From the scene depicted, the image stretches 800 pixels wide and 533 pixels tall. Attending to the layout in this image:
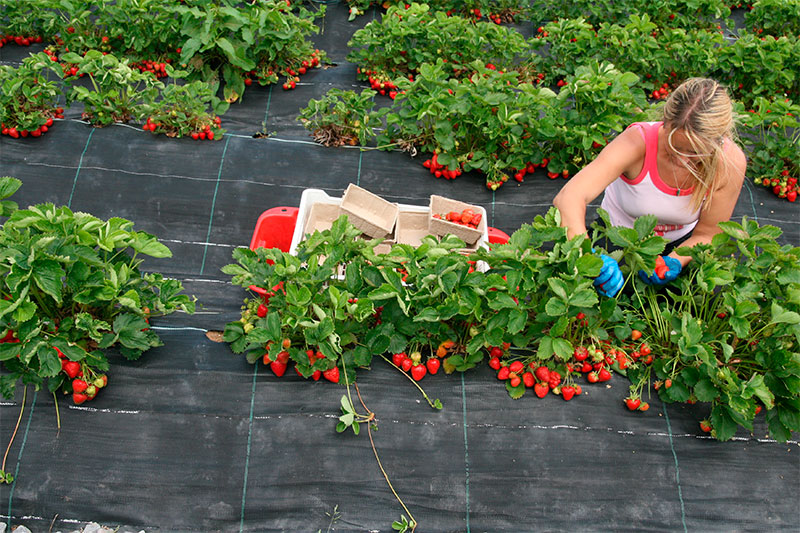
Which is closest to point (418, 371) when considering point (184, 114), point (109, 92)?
point (184, 114)

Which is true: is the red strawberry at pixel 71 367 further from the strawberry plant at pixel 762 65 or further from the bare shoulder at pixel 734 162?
the strawberry plant at pixel 762 65

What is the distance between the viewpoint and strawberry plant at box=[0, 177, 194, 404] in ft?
7.36

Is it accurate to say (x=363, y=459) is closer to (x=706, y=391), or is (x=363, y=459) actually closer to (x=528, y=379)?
(x=528, y=379)

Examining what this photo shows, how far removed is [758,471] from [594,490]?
0.69m

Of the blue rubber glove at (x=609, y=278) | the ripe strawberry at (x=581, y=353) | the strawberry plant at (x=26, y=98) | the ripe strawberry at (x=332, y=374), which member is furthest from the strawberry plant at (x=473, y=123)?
the strawberry plant at (x=26, y=98)

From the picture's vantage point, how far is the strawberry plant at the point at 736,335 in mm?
2273

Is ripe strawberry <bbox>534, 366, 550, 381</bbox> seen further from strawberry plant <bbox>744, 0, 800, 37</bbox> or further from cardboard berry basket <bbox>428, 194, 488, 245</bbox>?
strawberry plant <bbox>744, 0, 800, 37</bbox>

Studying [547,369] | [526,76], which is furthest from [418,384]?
[526,76]

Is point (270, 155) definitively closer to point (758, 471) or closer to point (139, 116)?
point (139, 116)

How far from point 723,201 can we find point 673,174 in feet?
0.82

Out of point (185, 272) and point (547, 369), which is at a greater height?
point (547, 369)

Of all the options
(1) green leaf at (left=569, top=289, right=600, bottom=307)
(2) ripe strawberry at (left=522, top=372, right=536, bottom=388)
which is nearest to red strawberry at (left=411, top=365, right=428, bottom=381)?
(2) ripe strawberry at (left=522, top=372, right=536, bottom=388)

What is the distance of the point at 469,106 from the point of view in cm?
388

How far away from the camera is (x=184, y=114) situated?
418cm
